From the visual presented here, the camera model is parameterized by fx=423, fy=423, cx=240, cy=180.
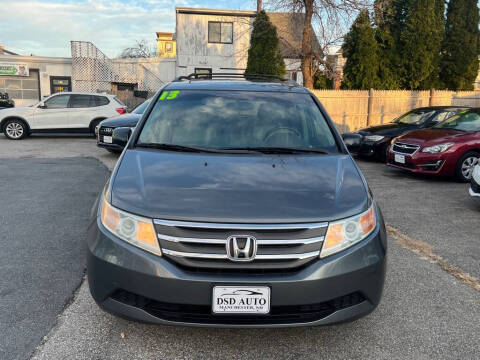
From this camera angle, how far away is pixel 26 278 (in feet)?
11.8

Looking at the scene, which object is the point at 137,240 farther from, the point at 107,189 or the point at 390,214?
the point at 390,214

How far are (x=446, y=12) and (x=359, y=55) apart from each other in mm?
6275

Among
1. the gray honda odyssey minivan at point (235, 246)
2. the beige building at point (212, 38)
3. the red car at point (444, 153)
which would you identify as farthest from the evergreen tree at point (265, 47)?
the gray honda odyssey minivan at point (235, 246)

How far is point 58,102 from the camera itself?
1439 cm

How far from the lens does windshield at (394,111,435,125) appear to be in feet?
36.6

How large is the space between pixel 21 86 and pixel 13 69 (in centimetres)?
109

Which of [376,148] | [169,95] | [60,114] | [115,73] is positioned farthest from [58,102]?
[169,95]

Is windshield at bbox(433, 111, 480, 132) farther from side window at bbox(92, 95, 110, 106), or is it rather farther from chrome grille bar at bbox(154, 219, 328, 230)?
side window at bbox(92, 95, 110, 106)

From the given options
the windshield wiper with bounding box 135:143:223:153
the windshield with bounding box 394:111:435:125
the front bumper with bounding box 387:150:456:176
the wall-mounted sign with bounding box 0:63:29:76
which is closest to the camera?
the windshield wiper with bounding box 135:143:223:153

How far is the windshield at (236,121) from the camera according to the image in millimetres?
3391

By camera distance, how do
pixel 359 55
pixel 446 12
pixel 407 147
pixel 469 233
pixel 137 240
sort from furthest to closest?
pixel 446 12, pixel 359 55, pixel 407 147, pixel 469 233, pixel 137 240

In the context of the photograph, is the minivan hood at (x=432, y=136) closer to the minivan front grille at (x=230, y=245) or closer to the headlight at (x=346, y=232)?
the headlight at (x=346, y=232)

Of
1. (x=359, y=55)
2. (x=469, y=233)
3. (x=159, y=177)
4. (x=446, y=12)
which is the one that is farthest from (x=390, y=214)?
(x=446, y=12)

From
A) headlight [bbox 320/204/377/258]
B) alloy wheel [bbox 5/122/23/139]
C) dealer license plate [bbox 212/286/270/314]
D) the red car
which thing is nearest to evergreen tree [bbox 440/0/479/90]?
the red car
